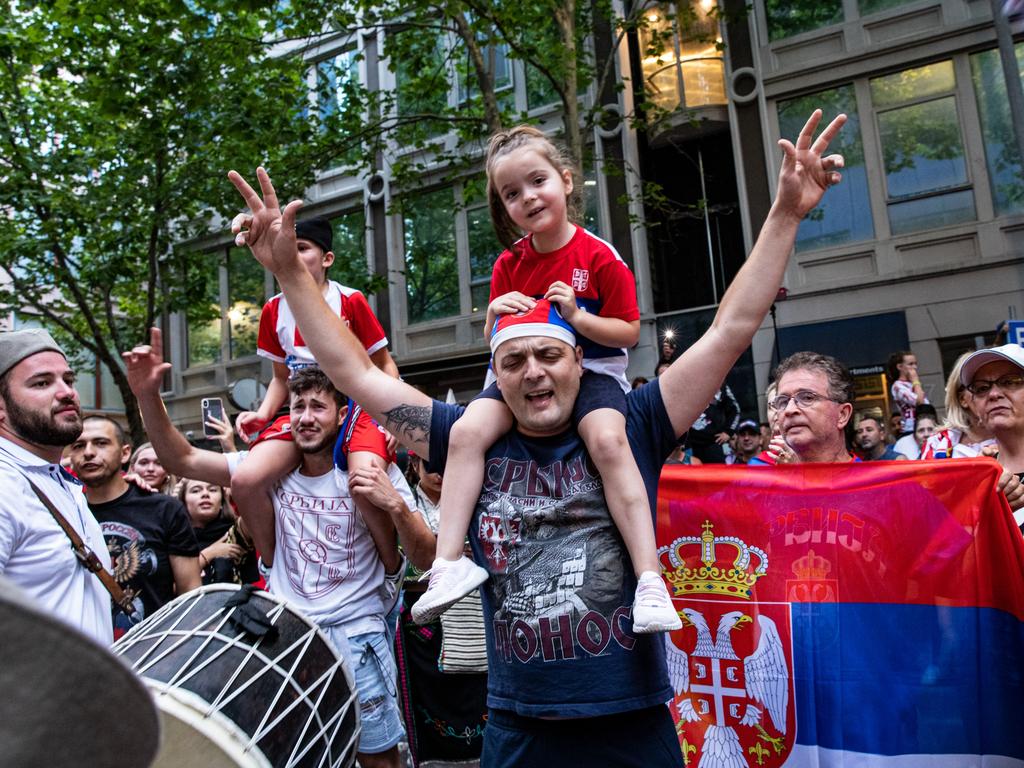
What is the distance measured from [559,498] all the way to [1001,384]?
2.43 m

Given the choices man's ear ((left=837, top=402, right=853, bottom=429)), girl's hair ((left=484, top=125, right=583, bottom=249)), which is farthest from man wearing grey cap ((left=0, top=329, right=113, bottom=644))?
man's ear ((left=837, top=402, right=853, bottom=429))

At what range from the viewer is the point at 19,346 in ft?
11.9

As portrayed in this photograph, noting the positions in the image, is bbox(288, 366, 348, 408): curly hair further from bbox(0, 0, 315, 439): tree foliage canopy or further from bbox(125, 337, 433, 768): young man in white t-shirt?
bbox(0, 0, 315, 439): tree foliage canopy

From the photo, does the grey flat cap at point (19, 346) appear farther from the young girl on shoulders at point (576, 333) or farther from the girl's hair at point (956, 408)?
the girl's hair at point (956, 408)

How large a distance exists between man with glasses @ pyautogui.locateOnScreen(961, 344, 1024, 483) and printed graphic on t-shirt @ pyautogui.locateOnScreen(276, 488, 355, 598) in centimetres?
307

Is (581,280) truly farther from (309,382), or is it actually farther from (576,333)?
(309,382)

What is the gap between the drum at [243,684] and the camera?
2.36 metres

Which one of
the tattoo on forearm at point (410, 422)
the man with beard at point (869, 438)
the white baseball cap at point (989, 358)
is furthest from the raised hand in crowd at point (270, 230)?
the man with beard at point (869, 438)

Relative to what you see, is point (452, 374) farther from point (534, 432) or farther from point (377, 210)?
point (534, 432)

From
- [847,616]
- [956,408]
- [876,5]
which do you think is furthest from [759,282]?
[876,5]

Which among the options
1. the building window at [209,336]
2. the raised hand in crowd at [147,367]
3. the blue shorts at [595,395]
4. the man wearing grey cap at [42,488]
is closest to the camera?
the blue shorts at [595,395]

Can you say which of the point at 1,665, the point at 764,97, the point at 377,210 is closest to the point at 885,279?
the point at 764,97

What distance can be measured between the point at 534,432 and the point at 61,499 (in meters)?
2.08

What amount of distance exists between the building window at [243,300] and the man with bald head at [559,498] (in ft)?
66.7
